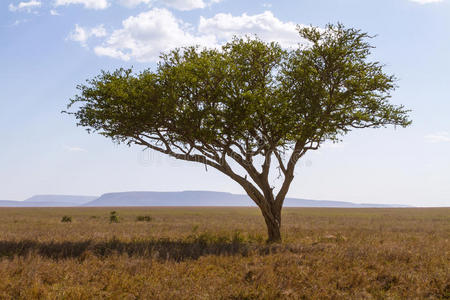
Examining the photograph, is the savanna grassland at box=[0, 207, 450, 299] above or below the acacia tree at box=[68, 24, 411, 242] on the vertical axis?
below

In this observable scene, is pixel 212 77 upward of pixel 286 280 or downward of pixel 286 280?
upward

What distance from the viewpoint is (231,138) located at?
2112 centimetres

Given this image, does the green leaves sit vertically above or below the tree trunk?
above

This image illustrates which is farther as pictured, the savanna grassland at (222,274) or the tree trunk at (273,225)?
the tree trunk at (273,225)

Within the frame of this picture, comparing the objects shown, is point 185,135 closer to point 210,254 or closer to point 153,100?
point 153,100

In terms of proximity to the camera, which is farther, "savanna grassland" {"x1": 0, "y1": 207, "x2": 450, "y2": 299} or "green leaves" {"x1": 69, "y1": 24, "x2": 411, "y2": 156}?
"green leaves" {"x1": 69, "y1": 24, "x2": 411, "y2": 156}

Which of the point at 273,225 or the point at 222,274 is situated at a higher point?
the point at 273,225

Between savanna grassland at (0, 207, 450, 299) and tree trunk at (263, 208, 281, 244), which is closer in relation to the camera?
savanna grassland at (0, 207, 450, 299)

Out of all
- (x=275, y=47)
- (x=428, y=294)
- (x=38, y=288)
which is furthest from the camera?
(x=275, y=47)

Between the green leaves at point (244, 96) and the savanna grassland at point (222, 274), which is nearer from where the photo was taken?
the savanna grassland at point (222, 274)

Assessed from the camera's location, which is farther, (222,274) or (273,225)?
(273,225)

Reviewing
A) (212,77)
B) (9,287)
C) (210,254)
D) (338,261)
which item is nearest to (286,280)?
(338,261)

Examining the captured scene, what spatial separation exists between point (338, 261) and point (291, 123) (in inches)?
304

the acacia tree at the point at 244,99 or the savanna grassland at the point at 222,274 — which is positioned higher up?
the acacia tree at the point at 244,99
